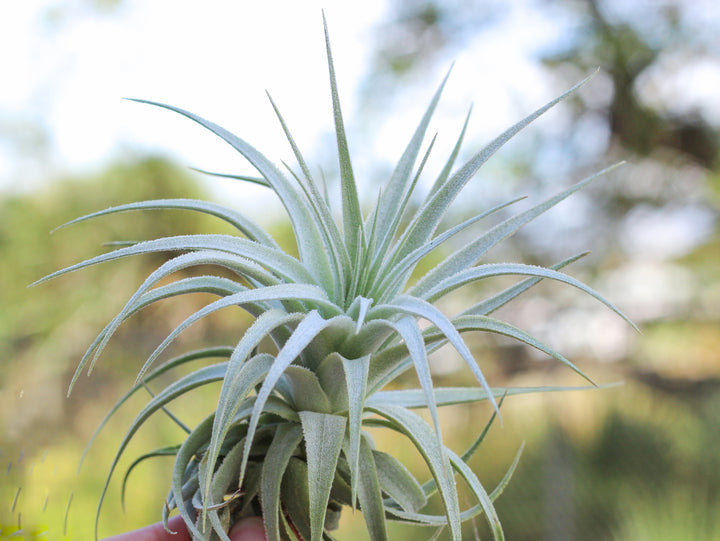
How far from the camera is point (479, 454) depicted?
2.57 m

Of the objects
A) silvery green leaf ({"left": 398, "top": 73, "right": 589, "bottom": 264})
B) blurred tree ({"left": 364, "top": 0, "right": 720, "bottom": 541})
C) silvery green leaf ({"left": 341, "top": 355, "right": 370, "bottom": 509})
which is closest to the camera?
silvery green leaf ({"left": 341, "top": 355, "right": 370, "bottom": 509})

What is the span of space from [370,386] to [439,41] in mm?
3598

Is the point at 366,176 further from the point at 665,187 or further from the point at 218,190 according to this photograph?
the point at 665,187

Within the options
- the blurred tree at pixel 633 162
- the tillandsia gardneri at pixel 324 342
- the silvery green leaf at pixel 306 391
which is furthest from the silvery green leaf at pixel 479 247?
the blurred tree at pixel 633 162

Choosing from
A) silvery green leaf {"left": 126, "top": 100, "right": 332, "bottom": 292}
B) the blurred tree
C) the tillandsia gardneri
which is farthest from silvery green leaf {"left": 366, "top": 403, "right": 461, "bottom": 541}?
the blurred tree

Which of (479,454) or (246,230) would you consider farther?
(479,454)

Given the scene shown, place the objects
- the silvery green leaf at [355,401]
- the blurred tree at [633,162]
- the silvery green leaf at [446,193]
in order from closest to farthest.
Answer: the silvery green leaf at [355,401], the silvery green leaf at [446,193], the blurred tree at [633,162]

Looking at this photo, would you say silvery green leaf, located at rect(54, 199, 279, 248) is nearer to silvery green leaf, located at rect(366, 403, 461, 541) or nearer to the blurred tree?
silvery green leaf, located at rect(366, 403, 461, 541)

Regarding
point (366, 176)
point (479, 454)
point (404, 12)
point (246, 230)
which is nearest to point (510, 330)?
point (246, 230)

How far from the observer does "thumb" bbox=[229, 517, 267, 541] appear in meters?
0.48

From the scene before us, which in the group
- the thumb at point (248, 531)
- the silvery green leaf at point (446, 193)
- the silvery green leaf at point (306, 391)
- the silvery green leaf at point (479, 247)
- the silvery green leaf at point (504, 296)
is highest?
the silvery green leaf at point (446, 193)

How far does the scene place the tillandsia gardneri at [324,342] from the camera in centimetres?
42

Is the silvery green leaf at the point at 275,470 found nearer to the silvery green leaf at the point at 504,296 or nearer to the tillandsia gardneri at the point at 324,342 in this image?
the tillandsia gardneri at the point at 324,342

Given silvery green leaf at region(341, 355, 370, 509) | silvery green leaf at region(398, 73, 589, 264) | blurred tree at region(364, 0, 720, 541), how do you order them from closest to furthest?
silvery green leaf at region(341, 355, 370, 509)
silvery green leaf at region(398, 73, 589, 264)
blurred tree at region(364, 0, 720, 541)
